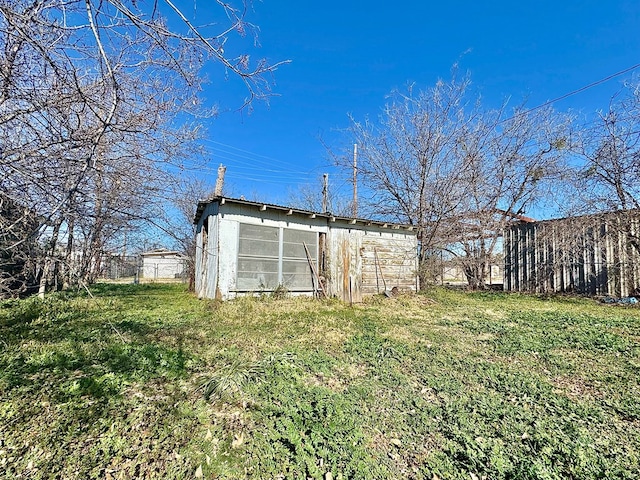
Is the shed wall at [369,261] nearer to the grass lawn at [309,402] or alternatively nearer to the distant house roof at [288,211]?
the distant house roof at [288,211]

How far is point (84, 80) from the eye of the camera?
2.43m

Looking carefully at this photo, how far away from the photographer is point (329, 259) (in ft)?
28.0

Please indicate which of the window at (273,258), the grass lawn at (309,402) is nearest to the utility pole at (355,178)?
the window at (273,258)

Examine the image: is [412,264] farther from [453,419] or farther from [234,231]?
[453,419]

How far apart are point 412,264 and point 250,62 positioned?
9.03 m

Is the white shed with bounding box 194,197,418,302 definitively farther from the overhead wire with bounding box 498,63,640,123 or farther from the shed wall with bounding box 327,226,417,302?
the overhead wire with bounding box 498,63,640,123

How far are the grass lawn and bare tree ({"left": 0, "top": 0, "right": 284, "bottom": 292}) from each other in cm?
110

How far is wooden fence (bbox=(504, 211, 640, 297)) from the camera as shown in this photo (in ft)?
26.2

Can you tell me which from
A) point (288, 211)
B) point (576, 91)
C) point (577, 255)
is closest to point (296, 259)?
point (288, 211)

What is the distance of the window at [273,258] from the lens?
23.4ft

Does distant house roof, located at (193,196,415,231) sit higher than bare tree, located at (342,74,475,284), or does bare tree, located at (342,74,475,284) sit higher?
bare tree, located at (342,74,475,284)

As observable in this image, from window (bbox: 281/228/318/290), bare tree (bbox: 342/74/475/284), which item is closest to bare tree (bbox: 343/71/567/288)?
bare tree (bbox: 342/74/475/284)

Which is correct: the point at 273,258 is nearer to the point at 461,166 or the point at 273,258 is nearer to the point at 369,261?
the point at 369,261

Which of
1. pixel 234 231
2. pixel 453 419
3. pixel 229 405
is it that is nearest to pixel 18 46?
pixel 229 405
